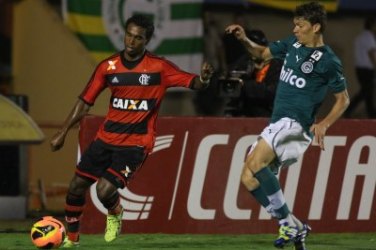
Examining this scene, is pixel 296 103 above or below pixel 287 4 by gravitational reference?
above

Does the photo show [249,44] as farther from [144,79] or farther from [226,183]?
[226,183]

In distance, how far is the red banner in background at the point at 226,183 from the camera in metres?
14.1

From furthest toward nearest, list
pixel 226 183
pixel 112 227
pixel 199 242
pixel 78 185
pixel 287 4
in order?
pixel 287 4, pixel 226 183, pixel 199 242, pixel 112 227, pixel 78 185

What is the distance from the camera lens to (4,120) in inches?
609

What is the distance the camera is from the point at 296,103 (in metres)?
11.9

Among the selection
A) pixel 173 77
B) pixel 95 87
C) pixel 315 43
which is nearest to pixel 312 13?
pixel 315 43

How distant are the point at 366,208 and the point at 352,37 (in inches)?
220

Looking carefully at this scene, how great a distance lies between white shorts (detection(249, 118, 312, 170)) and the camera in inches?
467

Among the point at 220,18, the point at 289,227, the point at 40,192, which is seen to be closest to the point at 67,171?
the point at 40,192

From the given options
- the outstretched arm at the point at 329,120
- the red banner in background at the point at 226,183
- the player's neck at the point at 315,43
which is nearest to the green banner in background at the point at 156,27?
the red banner in background at the point at 226,183

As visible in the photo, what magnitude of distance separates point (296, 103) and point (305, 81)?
0.66ft

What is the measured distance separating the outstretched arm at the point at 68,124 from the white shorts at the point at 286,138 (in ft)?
5.35

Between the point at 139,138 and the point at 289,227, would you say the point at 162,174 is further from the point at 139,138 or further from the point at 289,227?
the point at 289,227

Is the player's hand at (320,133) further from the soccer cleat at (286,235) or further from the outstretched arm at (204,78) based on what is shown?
the outstretched arm at (204,78)
